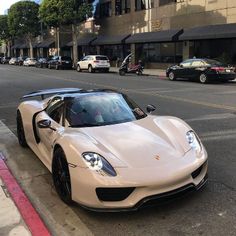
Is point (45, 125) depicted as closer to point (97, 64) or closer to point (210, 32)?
point (210, 32)

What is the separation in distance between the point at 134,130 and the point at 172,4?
3396 centimetres

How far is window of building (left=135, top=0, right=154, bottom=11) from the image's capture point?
41.1 metres

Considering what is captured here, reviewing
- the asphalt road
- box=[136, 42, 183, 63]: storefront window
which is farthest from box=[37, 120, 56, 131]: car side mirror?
box=[136, 42, 183, 63]: storefront window

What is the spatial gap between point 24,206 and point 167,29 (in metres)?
34.7

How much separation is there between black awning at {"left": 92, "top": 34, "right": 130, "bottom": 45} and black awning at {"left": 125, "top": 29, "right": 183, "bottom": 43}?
1.21 metres

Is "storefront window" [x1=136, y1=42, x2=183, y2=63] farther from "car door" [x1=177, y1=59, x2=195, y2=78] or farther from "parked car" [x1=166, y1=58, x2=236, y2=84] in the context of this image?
"parked car" [x1=166, y1=58, x2=236, y2=84]

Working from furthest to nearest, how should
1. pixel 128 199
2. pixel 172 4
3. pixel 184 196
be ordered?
pixel 172 4 < pixel 184 196 < pixel 128 199

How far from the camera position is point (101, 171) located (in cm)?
447

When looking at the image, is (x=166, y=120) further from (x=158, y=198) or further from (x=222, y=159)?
(x=158, y=198)

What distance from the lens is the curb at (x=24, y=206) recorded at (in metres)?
4.41

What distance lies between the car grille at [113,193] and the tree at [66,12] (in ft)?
145

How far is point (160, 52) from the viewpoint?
39.2 meters

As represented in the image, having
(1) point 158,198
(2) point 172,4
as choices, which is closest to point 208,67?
(2) point 172,4

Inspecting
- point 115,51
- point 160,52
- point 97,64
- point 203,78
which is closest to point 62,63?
point 115,51
